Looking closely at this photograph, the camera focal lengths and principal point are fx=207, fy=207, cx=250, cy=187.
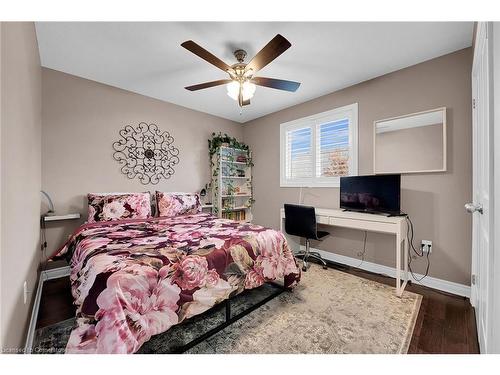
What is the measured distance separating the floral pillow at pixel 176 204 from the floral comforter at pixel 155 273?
2.35 feet

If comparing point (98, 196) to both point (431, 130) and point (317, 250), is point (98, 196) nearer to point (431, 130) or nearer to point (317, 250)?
point (317, 250)

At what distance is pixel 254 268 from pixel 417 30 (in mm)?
2554

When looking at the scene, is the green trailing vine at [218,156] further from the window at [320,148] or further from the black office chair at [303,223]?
the black office chair at [303,223]

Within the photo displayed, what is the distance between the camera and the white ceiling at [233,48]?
1815 millimetres

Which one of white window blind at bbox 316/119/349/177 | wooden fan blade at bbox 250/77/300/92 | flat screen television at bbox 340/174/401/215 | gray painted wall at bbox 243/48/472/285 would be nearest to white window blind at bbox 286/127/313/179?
white window blind at bbox 316/119/349/177

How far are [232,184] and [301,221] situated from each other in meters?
1.79

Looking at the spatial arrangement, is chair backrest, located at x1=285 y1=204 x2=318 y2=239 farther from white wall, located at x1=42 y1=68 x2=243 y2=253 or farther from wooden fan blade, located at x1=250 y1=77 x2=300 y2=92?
white wall, located at x1=42 y1=68 x2=243 y2=253

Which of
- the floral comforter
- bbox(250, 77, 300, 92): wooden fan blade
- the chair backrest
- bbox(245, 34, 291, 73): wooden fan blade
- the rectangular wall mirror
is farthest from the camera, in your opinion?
the chair backrest

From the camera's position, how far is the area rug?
1417 mm

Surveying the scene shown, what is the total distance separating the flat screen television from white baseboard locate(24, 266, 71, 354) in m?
3.21

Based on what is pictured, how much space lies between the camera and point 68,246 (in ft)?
7.06

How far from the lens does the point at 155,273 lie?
122 centimetres

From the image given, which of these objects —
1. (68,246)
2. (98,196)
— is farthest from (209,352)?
(98,196)

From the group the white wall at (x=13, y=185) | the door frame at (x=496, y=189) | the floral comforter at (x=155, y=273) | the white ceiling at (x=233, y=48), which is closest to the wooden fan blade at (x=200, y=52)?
the white ceiling at (x=233, y=48)
